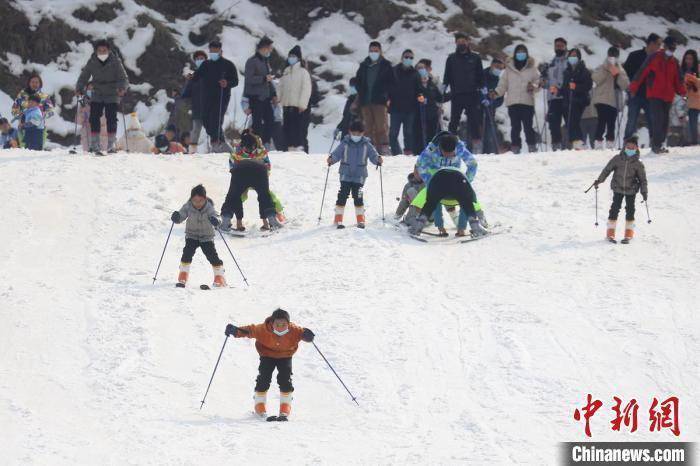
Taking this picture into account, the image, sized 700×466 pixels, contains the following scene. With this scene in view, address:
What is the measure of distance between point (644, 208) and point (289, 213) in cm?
485

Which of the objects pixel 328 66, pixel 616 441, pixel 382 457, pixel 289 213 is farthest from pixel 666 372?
pixel 328 66

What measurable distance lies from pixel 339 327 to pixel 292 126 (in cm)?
936

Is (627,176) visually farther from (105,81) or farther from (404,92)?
(105,81)

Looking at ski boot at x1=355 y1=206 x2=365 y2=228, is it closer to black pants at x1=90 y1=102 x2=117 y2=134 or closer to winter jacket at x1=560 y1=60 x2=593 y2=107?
black pants at x1=90 y1=102 x2=117 y2=134

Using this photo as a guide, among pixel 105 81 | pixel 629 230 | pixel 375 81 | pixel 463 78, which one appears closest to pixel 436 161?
pixel 629 230

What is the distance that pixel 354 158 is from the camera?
1703cm

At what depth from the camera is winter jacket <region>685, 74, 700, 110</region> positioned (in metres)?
21.5

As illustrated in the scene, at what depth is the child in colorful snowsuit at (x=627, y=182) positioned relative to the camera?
1625 cm

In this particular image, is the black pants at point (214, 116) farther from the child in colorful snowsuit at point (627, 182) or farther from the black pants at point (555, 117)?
the child in colorful snowsuit at point (627, 182)

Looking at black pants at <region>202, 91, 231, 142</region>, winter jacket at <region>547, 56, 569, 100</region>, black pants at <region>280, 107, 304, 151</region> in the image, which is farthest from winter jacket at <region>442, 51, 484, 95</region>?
black pants at <region>202, 91, 231, 142</region>

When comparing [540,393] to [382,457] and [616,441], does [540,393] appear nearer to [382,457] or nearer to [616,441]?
[616,441]

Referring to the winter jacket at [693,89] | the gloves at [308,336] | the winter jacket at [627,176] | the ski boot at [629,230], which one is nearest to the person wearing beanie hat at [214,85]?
the winter jacket at [627,176]
